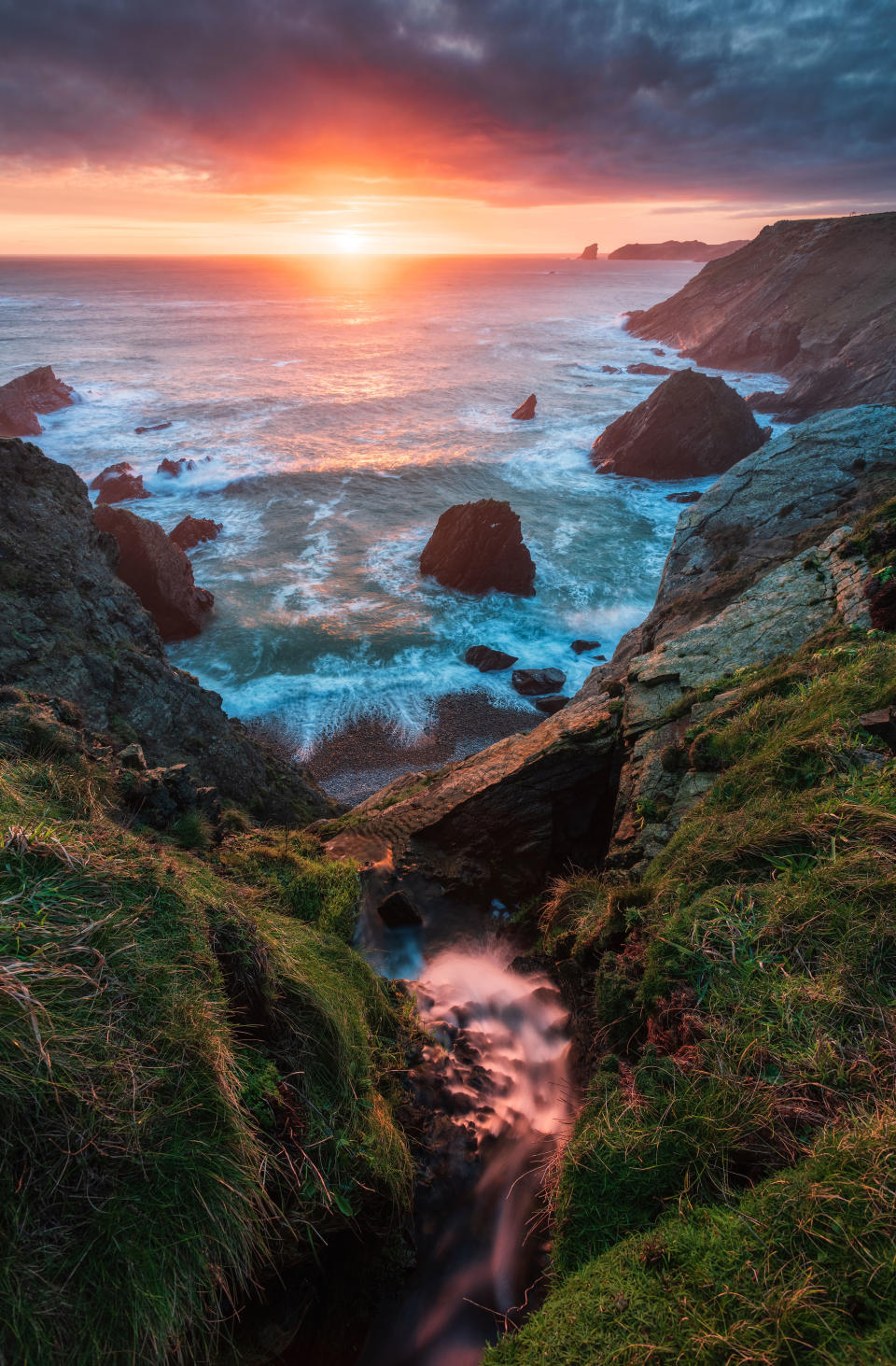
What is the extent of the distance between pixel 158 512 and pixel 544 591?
1028 inches

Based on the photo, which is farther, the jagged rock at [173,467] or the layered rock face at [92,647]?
the jagged rock at [173,467]

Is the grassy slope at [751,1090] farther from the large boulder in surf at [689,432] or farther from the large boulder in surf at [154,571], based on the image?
the large boulder in surf at [689,432]

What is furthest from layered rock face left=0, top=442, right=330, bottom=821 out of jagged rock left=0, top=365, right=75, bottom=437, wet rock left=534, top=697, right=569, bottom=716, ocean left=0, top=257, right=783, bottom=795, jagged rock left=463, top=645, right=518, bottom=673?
jagged rock left=0, top=365, right=75, bottom=437

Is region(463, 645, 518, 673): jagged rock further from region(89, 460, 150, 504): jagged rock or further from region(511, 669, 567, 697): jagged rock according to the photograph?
region(89, 460, 150, 504): jagged rock

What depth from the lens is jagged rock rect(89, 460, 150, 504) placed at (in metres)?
42.5

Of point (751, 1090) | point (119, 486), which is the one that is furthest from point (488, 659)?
point (119, 486)

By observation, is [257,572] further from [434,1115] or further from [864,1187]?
[864,1187]

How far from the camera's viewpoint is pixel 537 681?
25.7 metres

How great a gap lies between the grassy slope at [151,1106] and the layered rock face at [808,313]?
64429 mm

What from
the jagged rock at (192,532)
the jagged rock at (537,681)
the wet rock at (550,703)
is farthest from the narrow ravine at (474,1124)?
the jagged rock at (192,532)

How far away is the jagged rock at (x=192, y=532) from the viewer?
36.3m

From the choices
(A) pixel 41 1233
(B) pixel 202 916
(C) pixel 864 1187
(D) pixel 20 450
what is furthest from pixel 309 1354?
(D) pixel 20 450

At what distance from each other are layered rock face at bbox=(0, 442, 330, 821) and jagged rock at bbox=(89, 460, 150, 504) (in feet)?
100

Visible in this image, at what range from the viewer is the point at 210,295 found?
167 m
